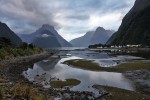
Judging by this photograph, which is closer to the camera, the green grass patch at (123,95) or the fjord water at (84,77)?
the green grass patch at (123,95)

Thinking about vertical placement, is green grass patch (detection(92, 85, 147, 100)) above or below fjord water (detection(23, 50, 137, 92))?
above

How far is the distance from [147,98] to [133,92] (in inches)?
160

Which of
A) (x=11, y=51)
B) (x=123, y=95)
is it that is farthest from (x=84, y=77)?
(x=11, y=51)

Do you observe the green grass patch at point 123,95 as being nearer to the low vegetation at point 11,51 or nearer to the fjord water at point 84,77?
the fjord water at point 84,77

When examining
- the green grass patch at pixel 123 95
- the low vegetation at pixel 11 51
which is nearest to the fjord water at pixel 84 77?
the green grass patch at pixel 123 95

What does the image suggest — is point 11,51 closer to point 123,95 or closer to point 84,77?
point 84,77

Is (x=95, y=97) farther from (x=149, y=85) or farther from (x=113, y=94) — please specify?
(x=149, y=85)

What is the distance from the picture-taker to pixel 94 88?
3803cm

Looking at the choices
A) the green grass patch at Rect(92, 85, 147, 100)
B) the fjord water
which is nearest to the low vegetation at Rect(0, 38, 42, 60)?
the fjord water

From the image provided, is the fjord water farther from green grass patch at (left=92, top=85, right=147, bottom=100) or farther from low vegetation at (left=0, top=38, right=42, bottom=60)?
low vegetation at (left=0, top=38, right=42, bottom=60)

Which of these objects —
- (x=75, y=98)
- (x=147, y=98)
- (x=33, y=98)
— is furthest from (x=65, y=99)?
(x=147, y=98)

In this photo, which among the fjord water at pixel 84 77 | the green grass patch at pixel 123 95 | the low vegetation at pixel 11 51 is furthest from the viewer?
the low vegetation at pixel 11 51

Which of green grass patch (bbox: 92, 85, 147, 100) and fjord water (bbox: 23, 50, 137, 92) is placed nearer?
green grass patch (bbox: 92, 85, 147, 100)

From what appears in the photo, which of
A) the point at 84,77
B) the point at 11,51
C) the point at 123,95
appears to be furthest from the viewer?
the point at 11,51
